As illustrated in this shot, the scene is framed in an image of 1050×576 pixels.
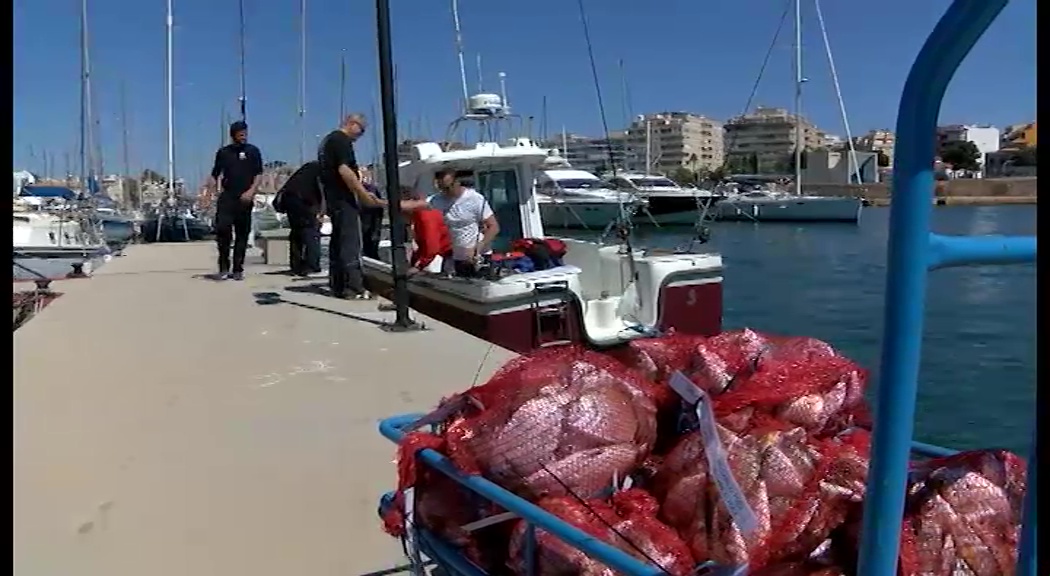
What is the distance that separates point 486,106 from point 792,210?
45298 mm

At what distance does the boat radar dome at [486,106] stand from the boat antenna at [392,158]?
6.02 m

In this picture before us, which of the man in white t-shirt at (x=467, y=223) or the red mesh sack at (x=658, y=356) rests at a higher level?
the man in white t-shirt at (x=467, y=223)

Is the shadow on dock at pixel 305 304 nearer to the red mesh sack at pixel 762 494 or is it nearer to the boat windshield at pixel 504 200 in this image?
the boat windshield at pixel 504 200

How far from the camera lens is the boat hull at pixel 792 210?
53.3 meters

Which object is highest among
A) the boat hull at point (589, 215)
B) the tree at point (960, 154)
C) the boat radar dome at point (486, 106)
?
the boat radar dome at point (486, 106)

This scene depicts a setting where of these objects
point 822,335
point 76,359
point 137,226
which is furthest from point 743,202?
point 76,359

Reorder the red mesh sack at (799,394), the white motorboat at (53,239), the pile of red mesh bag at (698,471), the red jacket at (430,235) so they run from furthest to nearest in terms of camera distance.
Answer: the white motorboat at (53,239), the red jacket at (430,235), the red mesh sack at (799,394), the pile of red mesh bag at (698,471)

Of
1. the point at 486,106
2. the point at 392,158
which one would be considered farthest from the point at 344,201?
the point at 486,106

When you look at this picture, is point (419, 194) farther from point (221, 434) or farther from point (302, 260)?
point (221, 434)

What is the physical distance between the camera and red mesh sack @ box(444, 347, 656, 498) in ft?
8.69

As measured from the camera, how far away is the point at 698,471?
2.58m

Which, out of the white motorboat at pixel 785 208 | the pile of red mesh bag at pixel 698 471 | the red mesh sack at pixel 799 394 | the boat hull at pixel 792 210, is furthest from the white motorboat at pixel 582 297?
the white motorboat at pixel 785 208

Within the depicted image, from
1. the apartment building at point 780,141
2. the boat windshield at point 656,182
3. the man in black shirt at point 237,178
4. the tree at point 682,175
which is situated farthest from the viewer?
the tree at point 682,175

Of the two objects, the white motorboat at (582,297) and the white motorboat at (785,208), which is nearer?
the white motorboat at (582,297)
